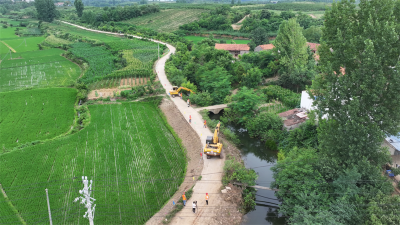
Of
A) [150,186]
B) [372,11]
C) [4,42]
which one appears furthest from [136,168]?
[4,42]

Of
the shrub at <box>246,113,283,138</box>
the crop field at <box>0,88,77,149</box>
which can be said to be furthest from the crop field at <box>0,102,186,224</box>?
the shrub at <box>246,113,283,138</box>

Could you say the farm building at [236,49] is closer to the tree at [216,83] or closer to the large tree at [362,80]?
the tree at [216,83]

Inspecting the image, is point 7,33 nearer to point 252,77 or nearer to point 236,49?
point 236,49

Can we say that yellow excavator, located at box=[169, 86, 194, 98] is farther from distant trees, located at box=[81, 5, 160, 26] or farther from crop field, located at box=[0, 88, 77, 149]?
distant trees, located at box=[81, 5, 160, 26]

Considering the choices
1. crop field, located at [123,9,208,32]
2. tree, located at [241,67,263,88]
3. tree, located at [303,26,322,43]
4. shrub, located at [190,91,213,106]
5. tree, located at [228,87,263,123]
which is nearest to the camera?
tree, located at [228,87,263,123]

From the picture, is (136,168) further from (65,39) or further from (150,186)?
(65,39)

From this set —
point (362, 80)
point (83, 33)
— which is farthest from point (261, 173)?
point (83, 33)

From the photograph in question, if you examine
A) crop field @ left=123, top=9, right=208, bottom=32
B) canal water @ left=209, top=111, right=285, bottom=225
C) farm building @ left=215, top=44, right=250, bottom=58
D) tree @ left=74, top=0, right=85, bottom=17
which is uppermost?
tree @ left=74, top=0, right=85, bottom=17
